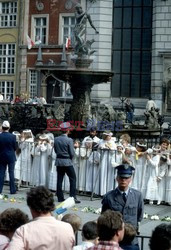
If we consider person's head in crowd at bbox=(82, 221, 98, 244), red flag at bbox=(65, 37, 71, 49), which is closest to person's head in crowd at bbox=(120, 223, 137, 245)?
person's head in crowd at bbox=(82, 221, 98, 244)

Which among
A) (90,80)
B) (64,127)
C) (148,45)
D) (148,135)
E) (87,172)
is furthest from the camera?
(148,45)

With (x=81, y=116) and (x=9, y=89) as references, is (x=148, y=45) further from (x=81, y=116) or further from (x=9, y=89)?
(x=81, y=116)

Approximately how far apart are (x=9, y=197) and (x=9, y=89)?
111ft

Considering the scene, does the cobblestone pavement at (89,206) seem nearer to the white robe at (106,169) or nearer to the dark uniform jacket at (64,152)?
the white robe at (106,169)

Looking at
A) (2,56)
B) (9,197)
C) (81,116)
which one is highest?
(2,56)

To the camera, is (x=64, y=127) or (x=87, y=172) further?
(x=87, y=172)

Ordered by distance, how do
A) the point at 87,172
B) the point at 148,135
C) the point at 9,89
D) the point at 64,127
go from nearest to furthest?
the point at 64,127
the point at 87,172
the point at 148,135
the point at 9,89

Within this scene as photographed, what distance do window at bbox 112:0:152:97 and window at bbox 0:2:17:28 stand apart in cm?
1017

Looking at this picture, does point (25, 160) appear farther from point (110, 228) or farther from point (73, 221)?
point (110, 228)

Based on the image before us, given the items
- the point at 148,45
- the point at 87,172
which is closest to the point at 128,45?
the point at 148,45

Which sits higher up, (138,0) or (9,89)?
(138,0)

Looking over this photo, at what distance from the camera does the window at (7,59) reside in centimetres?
4916

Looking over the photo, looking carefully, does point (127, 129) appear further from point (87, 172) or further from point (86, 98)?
point (87, 172)

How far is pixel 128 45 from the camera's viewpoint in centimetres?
4250
